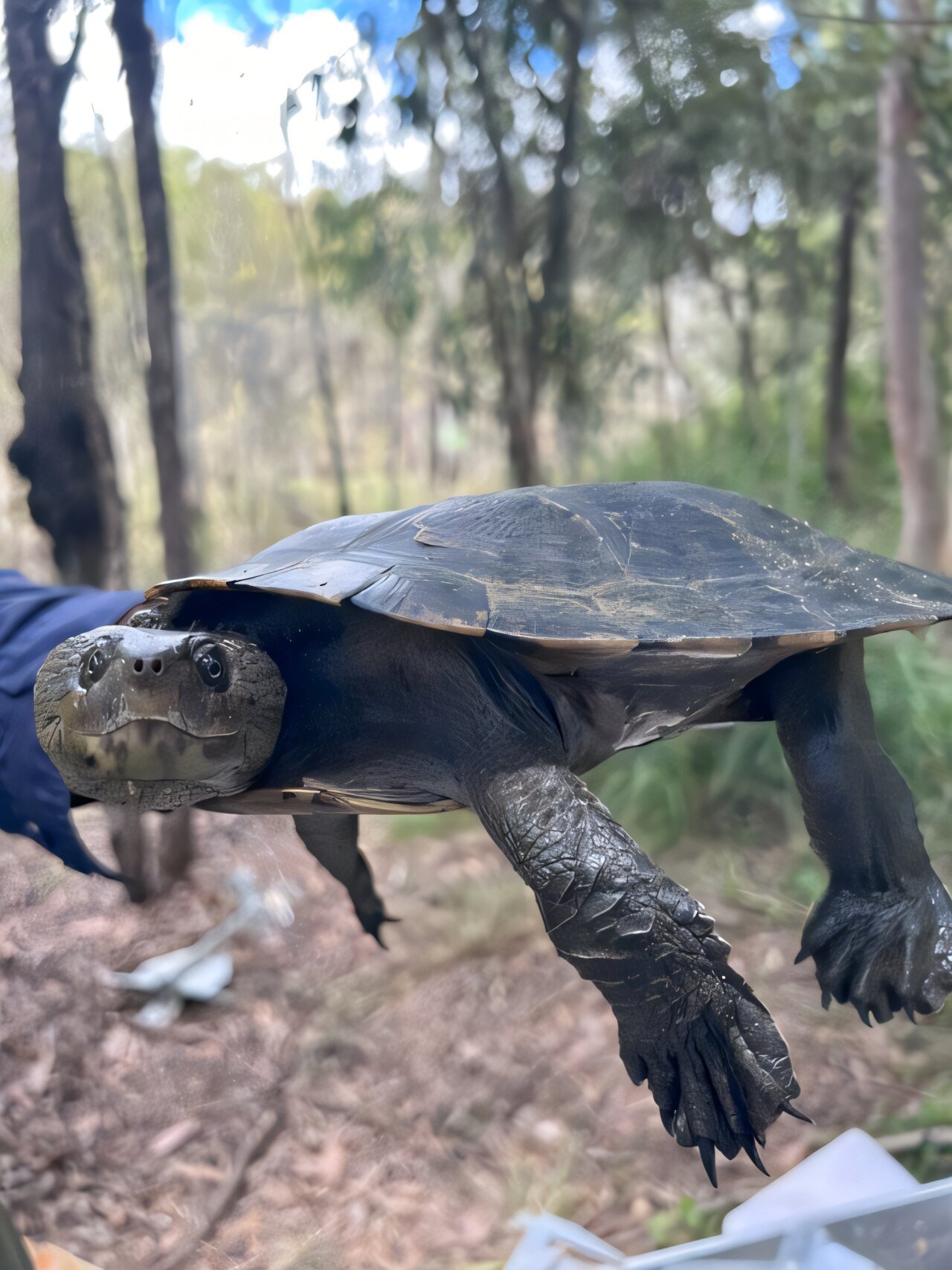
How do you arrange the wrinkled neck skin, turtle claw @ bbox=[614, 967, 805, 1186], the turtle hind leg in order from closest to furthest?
turtle claw @ bbox=[614, 967, 805, 1186]
the wrinkled neck skin
the turtle hind leg

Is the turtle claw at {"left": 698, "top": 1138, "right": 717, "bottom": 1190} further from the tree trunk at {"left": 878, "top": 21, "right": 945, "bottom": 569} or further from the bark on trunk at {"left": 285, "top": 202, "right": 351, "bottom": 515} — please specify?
the tree trunk at {"left": 878, "top": 21, "right": 945, "bottom": 569}

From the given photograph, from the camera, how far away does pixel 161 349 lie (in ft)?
5.21

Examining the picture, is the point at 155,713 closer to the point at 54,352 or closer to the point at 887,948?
the point at 887,948

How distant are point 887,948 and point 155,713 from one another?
0.71m

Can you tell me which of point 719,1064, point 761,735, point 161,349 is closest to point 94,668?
point 719,1064

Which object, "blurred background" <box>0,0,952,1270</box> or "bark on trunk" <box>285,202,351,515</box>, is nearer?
"blurred background" <box>0,0,952,1270</box>

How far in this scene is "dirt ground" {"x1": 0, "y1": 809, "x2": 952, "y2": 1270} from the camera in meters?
0.97

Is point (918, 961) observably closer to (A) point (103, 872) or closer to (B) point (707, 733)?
(A) point (103, 872)

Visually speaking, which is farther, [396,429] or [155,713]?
[396,429]

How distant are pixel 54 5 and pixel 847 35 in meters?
1.88

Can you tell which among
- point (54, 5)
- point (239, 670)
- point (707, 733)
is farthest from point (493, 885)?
point (54, 5)

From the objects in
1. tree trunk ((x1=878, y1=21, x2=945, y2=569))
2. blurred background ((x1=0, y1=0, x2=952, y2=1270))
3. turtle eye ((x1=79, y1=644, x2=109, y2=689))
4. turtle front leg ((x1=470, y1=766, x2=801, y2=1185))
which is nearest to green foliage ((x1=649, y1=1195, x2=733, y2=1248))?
blurred background ((x1=0, y1=0, x2=952, y2=1270))

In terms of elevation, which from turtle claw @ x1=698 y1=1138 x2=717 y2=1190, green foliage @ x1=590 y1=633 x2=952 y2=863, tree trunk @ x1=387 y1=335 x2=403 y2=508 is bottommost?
green foliage @ x1=590 y1=633 x2=952 y2=863

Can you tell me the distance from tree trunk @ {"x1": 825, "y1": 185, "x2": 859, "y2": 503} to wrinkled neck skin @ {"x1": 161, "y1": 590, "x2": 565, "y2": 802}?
1.76m
